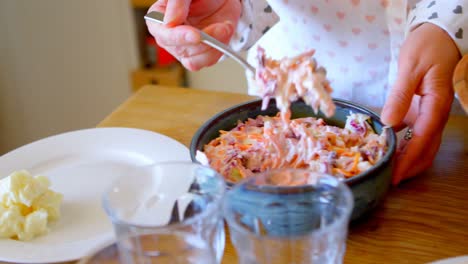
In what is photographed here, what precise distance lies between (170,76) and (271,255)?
1581mm

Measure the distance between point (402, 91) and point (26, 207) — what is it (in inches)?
20.3

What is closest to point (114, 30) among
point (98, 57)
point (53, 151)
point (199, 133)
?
point (98, 57)

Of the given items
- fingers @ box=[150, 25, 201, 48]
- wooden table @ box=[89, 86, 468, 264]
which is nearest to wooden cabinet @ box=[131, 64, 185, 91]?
wooden table @ box=[89, 86, 468, 264]

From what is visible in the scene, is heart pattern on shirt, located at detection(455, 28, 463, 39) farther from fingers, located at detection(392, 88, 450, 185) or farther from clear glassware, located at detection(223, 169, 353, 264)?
clear glassware, located at detection(223, 169, 353, 264)

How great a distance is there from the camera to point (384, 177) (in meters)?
0.70

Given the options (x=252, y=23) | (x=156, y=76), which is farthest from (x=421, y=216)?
(x=156, y=76)

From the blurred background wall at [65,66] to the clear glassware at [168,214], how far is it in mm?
1464

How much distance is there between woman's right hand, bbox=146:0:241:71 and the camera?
2.71 ft

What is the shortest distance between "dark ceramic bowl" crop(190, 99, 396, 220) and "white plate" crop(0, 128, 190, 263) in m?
0.08

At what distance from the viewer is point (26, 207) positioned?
75 centimetres

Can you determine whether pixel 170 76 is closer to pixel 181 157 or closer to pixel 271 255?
pixel 181 157

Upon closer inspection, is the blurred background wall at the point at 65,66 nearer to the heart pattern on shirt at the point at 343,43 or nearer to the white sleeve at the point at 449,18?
the heart pattern on shirt at the point at 343,43

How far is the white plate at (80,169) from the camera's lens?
0.71m

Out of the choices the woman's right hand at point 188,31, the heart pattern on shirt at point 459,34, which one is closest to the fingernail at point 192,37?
the woman's right hand at point 188,31
